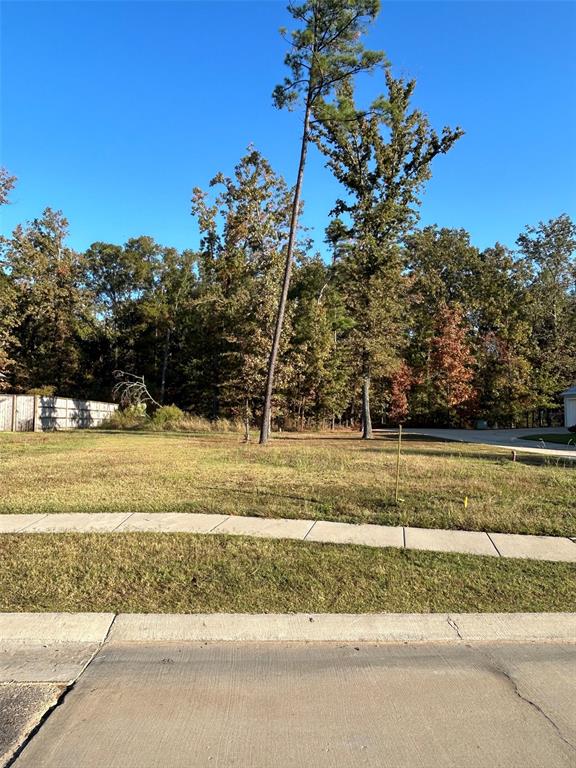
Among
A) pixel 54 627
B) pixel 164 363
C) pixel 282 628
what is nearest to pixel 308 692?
pixel 282 628

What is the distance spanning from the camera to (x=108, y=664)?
12.7 ft

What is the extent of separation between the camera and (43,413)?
96.7 feet

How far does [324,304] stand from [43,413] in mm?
17047

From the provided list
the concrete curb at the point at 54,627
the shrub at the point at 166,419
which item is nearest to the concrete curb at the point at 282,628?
the concrete curb at the point at 54,627

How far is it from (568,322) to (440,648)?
47504 mm

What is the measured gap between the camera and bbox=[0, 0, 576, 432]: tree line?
25.1 metres

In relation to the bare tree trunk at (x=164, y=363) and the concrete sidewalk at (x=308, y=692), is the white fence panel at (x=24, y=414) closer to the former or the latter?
the bare tree trunk at (x=164, y=363)

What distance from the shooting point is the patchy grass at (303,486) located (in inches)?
308

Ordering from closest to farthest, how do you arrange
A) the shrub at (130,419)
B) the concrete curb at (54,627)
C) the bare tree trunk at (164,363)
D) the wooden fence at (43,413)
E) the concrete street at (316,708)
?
the concrete street at (316,708) < the concrete curb at (54,627) < the wooden fence at (43,413) < the shrub at (130,419) < the bare tree trunk at (164,363)

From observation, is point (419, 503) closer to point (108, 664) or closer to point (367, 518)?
point (367, 518)

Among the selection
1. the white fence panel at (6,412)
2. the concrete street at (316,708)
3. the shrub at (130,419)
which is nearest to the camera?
the concrete street at (316,708)

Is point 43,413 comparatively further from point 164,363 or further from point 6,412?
point 164,363

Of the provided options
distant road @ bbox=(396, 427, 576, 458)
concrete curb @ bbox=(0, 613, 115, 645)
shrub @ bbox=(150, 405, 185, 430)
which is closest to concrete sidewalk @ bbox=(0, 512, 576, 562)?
concrete curb @ bbox=(0, 613, 115, 645)

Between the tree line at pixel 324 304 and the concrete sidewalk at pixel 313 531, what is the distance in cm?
1335
